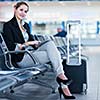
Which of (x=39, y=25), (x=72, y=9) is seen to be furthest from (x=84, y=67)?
(x=39, y=25)

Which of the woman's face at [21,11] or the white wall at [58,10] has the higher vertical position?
the woman's face at [21,11]

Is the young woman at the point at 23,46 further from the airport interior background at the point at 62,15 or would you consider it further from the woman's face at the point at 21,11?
the airport interior background at the point at 62,15

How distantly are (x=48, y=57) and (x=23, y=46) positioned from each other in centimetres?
31

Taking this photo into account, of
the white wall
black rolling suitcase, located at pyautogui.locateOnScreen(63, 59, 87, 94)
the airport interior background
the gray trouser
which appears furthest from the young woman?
the white wall

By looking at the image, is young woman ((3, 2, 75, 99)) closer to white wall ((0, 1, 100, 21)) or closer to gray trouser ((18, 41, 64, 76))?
gray trouser ((18, 41, 64, 76))

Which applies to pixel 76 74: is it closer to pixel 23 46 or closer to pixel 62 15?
pixel 23 46

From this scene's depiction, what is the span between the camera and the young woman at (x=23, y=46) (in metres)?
3.78

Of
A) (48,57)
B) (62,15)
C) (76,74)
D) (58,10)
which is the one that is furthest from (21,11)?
(62,15)

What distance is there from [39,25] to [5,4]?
281 centimetres

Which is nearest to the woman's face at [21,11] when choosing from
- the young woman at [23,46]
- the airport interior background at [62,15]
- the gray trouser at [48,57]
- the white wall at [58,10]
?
the young woman at [23,46]

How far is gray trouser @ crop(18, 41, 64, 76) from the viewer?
375cm

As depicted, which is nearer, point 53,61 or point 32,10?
point 53,61

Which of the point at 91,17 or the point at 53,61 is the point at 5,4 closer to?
the point at 91,17

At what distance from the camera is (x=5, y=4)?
68.4 ft
